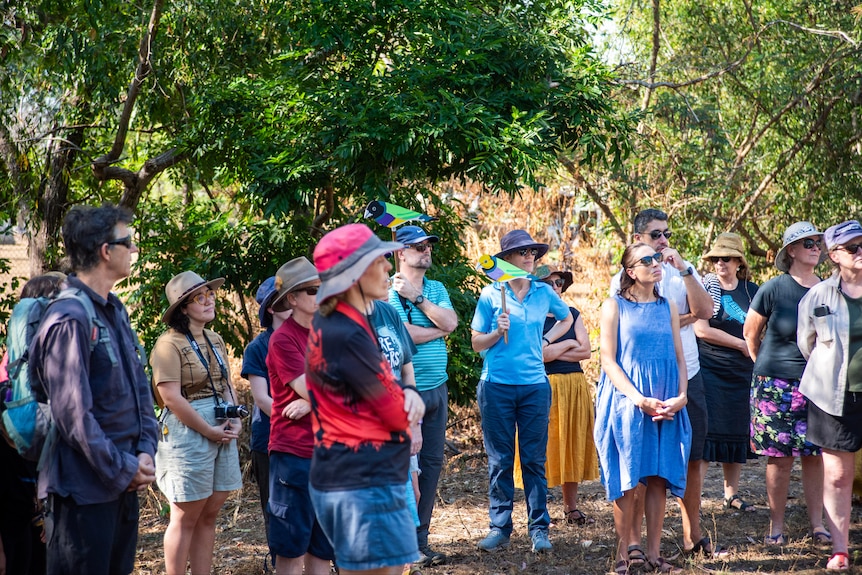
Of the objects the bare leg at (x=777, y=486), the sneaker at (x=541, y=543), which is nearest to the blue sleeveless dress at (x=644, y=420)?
the sneaker at (x=541, y=543)

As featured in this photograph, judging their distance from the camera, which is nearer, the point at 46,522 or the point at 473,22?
the point at 46,522

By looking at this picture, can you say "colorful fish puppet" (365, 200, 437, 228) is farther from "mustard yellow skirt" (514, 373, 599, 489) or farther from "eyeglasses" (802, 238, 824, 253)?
"eyeglasses" (802, 238, 824, 253)

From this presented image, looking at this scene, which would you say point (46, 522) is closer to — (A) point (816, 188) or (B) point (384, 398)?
(B) point (384, 398)

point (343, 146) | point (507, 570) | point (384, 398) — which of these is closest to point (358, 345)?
point (384, 398)

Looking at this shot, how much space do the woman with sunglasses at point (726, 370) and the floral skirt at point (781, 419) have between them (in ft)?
2.37

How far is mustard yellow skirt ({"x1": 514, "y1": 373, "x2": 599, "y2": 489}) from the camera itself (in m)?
6.49

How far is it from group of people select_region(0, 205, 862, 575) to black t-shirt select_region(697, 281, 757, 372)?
0.05ft

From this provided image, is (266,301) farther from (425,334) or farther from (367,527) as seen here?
(367,527)

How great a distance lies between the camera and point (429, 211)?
8.49m

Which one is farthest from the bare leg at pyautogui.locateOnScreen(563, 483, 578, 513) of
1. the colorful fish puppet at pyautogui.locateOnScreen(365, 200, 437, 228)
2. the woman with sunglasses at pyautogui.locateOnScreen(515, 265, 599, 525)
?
the colorful fish puppet at pyautogui.locateOnScreen(365, 200, 437, 228)

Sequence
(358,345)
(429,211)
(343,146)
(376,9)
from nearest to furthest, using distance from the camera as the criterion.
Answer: (358,345), (343,146), (376,9), (429,211)

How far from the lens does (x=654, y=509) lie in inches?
194

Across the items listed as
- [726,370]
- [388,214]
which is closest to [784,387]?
[726,370]

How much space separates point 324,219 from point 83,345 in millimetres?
4734
